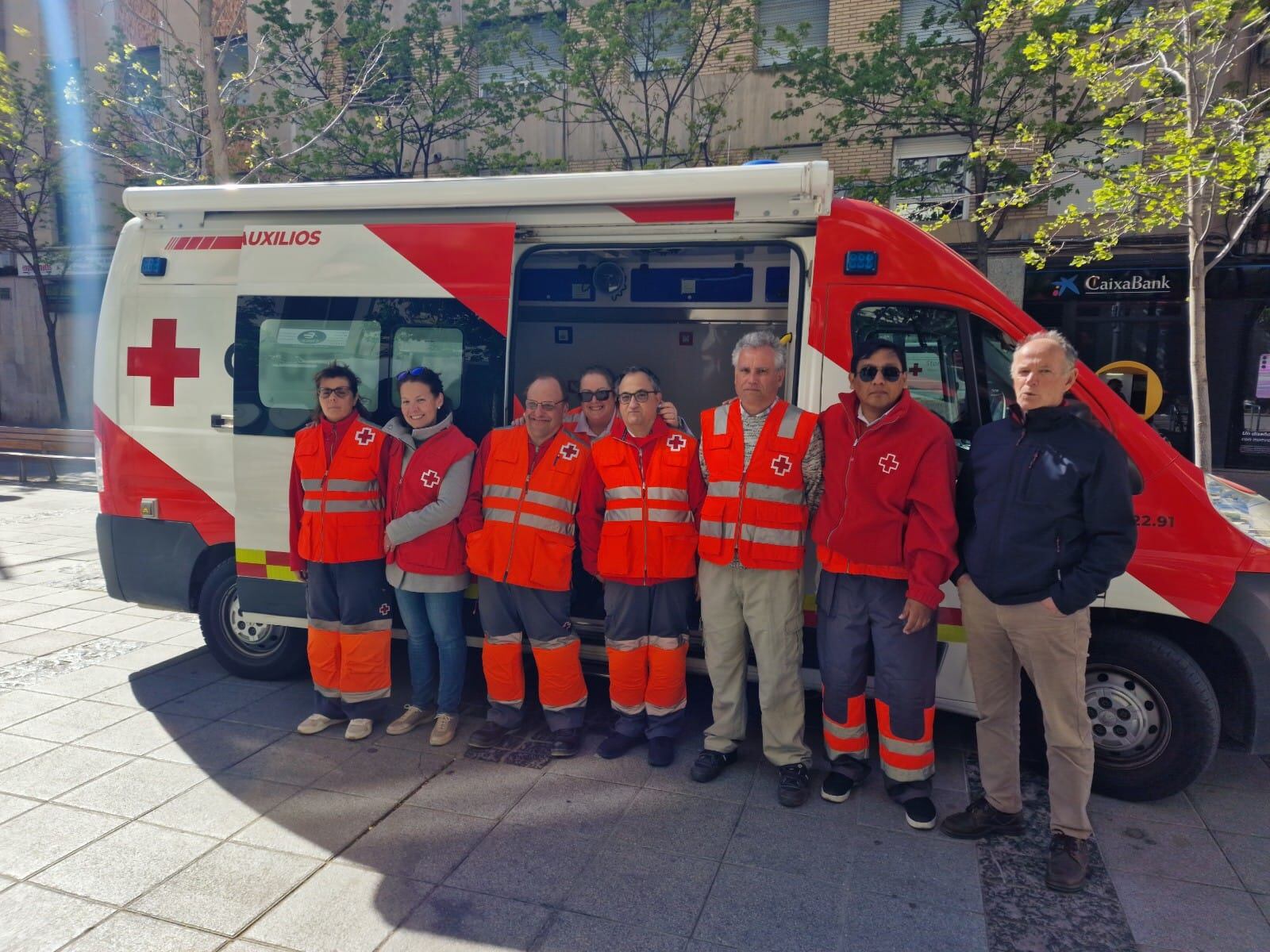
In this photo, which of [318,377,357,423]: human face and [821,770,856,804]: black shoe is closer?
[821,770,856,804]: black shoe

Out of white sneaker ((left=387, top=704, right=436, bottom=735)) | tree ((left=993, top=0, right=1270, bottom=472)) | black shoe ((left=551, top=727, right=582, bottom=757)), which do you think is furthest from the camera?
tree ((left=993, top=0, right=1270, bottom=472))

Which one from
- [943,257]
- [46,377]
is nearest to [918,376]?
[943,257]

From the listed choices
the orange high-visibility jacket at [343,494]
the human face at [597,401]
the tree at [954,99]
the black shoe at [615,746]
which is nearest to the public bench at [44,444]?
the orange high-visibility jacket at [343,494]

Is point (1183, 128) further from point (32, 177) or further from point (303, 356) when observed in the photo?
point (32, 177)

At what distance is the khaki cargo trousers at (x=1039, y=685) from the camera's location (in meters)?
2.95

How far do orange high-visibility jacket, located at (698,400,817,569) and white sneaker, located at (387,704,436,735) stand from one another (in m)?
1.79

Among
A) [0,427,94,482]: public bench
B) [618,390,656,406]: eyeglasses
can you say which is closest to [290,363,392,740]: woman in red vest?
[618,390,656,406]: eyeglasses

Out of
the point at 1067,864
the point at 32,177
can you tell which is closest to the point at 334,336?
the point at 1067,864

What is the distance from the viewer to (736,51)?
45.1 ft

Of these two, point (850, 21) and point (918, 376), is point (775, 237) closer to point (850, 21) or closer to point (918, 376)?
point (918, 376)

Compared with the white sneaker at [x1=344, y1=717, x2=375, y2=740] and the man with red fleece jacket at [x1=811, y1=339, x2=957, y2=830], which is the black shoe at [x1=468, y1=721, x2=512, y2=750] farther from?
the man with red fleece jacket at [x1=811, y1=339, x2=957, y2=830]

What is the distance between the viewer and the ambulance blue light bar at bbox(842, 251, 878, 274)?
145 inches

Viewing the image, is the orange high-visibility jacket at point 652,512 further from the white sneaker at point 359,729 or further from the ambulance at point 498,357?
the white sneaker at point 359,729

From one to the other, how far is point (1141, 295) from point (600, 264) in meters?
9.99
